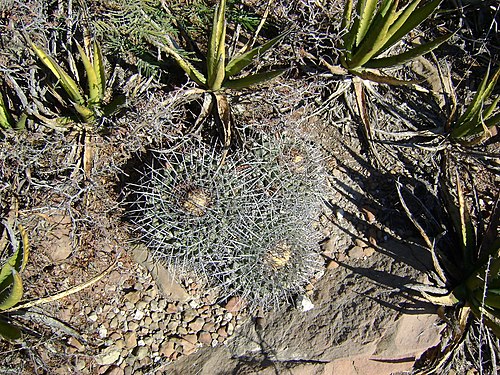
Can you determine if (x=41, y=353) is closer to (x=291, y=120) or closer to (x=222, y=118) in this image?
(x=222, y=118)

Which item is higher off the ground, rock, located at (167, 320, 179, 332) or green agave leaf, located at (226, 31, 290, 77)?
green agave leaf, located at (226, 31, 290, 77)

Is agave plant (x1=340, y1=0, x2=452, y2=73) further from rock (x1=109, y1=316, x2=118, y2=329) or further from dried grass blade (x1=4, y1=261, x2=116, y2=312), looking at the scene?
rock (x1=109, y1=316, x2=118, y2=329)

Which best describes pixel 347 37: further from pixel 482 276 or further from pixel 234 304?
pixel 234 304

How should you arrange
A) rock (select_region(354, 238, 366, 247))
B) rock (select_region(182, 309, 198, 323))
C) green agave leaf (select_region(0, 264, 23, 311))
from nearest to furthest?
green agave leaf (select_region(0, 264, 23, 311)), rock (select_region(182, 309, 198, 323)), rock (select_region(354, 238, 366, 247))

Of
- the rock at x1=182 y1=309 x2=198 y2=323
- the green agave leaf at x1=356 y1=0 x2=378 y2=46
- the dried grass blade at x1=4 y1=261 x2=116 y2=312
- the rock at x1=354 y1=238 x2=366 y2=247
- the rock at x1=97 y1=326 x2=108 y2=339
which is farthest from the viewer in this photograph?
the rock at x1=354 y1=238 x2=366 y2=247

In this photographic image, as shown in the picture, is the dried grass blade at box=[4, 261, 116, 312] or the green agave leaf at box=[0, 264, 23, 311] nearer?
the green agave leaf at box=[0, 264, 23, 311]

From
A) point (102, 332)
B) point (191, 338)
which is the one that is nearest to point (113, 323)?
point (102, 332)

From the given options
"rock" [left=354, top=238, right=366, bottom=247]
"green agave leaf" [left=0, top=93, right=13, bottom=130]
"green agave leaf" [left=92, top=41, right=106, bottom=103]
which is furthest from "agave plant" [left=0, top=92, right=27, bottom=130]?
"rock" [left=354, top=238, right=366, bottom=247]

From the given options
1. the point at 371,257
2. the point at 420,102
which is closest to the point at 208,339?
the point at 371,257

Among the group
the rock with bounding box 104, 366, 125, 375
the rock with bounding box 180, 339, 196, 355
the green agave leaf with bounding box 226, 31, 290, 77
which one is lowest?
the rock with bounding box 104, 366, 125, 375
